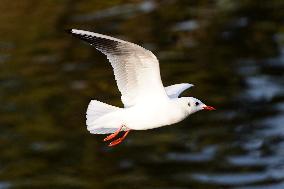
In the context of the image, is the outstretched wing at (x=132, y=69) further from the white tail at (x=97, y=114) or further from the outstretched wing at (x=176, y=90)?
the outstretched wing at (x=176, y=90)

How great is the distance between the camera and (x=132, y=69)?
16.7m

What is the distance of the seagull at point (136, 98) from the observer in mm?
16328

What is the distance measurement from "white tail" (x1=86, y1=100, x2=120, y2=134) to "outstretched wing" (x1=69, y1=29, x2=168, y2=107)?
40 cm

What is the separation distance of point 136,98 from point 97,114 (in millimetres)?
825

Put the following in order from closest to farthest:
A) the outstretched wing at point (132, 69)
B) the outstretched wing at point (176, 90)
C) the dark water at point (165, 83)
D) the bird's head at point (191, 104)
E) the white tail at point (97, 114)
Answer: the outstretched wing at point (132, 69) → the bird's head at point (191, 104) → the white tail at point (97, 114) → the outstretched wing at point (176, 90) → the dark water at point (165, 83)

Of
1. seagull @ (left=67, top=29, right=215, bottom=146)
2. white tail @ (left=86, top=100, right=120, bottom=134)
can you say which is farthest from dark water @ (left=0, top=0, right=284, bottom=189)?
seagull @ (left=67, top=29, right=215, bottom=146)

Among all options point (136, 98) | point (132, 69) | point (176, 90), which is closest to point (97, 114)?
point (136, 98)

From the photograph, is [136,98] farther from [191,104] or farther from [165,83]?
[165,83]

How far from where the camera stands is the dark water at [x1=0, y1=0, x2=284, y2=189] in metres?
78.1

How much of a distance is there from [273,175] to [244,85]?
12636 millimetres

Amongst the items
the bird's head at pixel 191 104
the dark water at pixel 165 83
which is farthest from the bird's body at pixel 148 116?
the dark water at pixel 165 83

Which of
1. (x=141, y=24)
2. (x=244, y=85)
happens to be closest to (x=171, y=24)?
(x=141, y=24)

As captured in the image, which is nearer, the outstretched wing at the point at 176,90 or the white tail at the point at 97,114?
the white tail at the point at 97,114

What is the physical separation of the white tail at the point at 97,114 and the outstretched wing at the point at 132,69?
0.40 m
